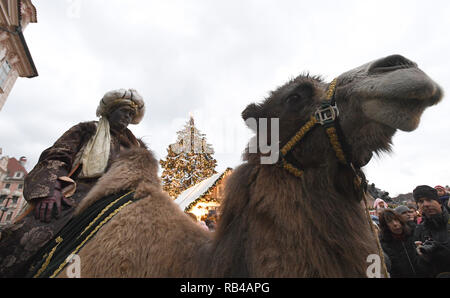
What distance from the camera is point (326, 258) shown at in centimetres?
126

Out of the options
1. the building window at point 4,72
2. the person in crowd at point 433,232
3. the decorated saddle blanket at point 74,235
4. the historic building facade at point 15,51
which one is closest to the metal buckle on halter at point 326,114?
the decorated saddle blanket at point 74,235

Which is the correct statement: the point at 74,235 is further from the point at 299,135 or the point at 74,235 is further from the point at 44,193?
the point at 299,135

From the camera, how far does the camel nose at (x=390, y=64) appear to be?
1430mm

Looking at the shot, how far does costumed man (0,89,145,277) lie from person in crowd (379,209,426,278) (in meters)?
3.84

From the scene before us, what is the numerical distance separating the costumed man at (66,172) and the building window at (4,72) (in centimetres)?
2784

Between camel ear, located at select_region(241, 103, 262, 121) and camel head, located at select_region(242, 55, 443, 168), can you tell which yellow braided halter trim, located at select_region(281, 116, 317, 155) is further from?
camel ear, located at select_region(241, 103, 262, 121)

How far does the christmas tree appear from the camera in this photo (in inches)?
582

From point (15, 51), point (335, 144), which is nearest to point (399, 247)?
point (335, 144)

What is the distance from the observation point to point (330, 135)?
1.51 m

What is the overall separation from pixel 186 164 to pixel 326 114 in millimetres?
14228

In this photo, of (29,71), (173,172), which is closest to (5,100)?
(29,71)
